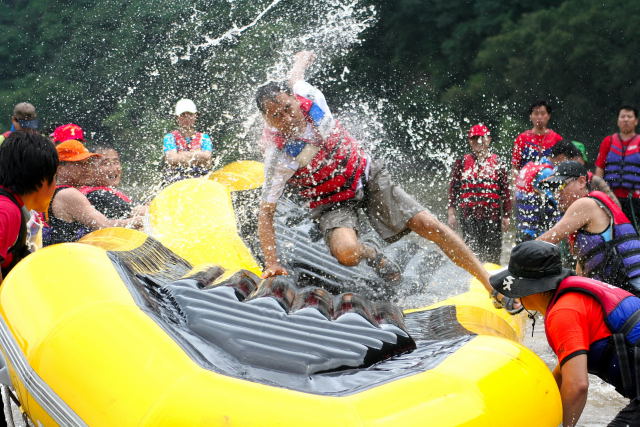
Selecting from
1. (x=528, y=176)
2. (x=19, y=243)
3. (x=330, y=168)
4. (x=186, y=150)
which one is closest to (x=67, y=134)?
(x=330, y=168)

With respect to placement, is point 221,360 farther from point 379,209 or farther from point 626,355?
point 379,209

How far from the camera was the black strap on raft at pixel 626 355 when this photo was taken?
2.07m

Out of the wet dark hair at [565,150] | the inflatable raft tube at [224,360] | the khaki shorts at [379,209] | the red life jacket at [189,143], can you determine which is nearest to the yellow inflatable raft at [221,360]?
the inflatable raft tube at [224,360]

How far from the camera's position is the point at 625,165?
18.7 feet

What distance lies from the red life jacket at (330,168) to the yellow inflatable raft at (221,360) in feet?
3.67

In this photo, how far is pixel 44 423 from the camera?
6.34ft

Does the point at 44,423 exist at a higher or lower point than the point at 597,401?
higher

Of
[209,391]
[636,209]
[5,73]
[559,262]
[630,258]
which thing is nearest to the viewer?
[209,391]

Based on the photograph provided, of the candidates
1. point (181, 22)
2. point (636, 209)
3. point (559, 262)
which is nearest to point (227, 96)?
point (181, 22)

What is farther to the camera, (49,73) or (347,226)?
(49,73)

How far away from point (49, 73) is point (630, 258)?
723 inches

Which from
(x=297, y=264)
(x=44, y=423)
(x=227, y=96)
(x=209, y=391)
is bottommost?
(x=227, y=96)

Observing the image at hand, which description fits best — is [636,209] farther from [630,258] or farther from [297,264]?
[297,264]

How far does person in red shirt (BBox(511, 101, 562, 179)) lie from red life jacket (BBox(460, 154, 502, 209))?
16cm
